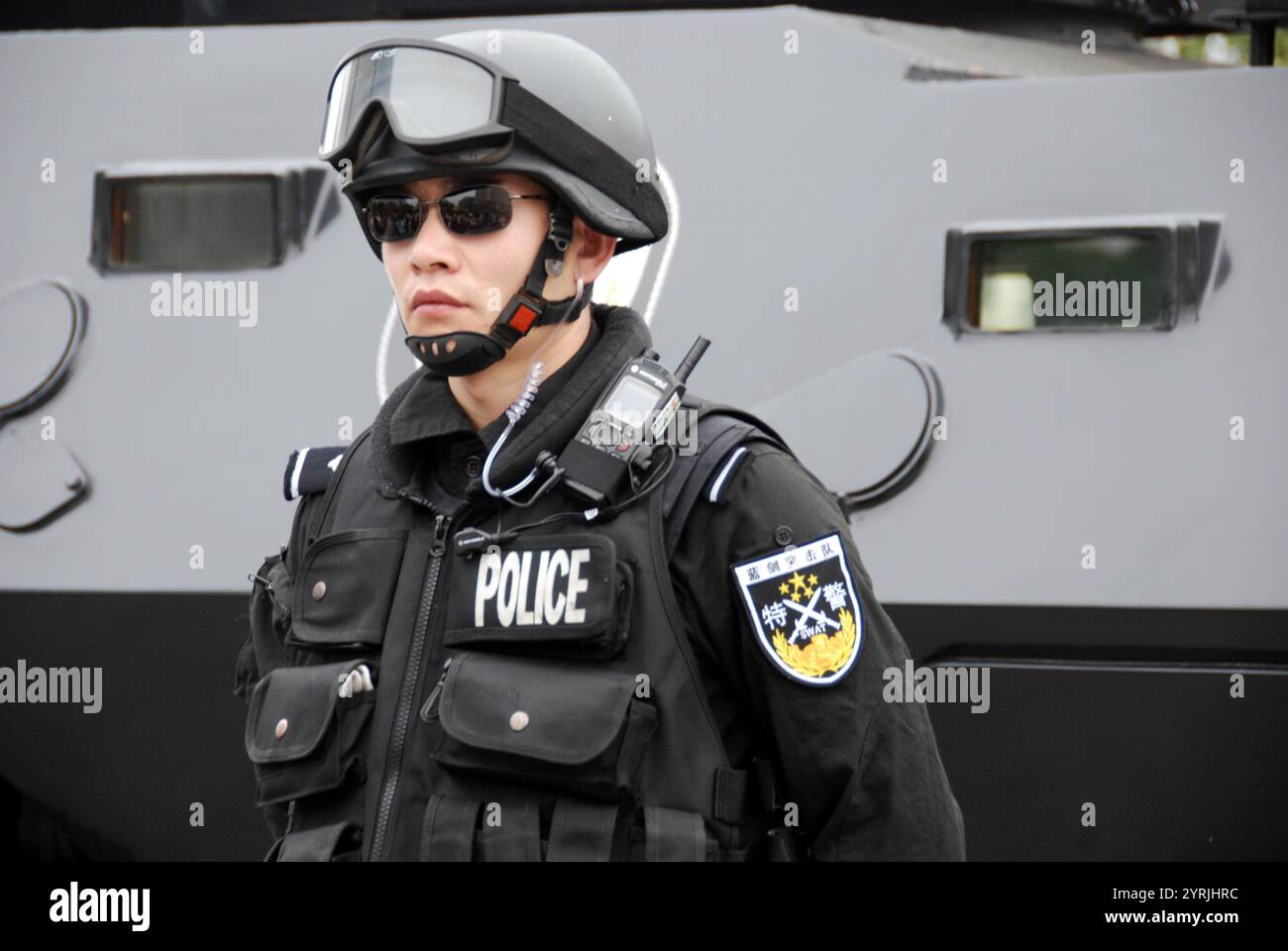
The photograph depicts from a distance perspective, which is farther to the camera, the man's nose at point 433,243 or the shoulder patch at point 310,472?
the shoulder patch at point 310,472

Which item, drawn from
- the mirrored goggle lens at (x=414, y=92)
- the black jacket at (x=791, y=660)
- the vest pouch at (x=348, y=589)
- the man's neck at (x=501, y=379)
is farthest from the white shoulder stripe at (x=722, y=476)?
the mirrored goggle lens at (x=414, y=92)

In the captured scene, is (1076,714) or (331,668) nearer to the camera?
(331,668)

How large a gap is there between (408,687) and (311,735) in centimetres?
12

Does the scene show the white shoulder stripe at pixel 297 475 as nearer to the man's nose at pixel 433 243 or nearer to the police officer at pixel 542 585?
the police officer at pixel 542 585

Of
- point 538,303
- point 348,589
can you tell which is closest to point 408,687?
point 348,589

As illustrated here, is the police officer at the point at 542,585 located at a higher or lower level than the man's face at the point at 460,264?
lower

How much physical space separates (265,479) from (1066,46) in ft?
6.39

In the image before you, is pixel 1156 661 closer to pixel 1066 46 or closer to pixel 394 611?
pixel 1066 46

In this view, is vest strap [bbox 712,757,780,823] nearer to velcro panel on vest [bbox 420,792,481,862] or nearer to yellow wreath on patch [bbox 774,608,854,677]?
yellow wreath on patch [bbox 774,608,854,677]

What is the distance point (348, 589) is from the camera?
181 centimetres

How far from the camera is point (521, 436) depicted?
1771mm

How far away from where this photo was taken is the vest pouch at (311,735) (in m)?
1.72

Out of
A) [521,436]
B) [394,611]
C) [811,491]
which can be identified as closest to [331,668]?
[394,611]

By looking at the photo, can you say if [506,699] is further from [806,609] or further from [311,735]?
[806,609]
